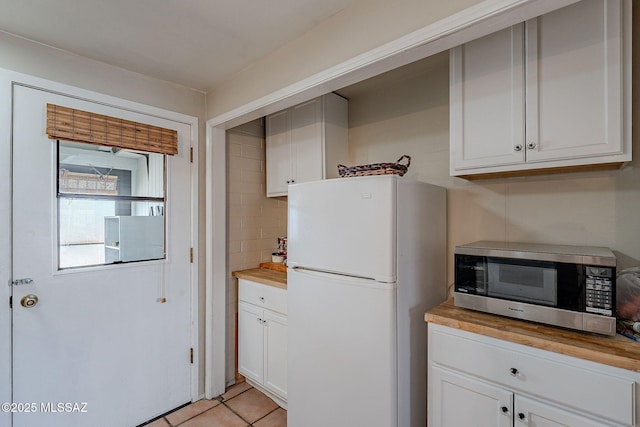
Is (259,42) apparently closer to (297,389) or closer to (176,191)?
(176,191)

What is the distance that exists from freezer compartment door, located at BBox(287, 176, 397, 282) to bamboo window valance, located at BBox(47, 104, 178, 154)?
1.05 metres

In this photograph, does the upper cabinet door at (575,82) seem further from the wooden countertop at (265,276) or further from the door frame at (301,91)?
the wooden countertop at (265,276)

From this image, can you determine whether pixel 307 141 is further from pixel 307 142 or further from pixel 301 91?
pixel 301 91

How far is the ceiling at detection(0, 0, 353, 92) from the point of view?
1401mm

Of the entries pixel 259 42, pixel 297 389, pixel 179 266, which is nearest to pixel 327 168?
pixel 259 42

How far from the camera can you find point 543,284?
1.25 meters

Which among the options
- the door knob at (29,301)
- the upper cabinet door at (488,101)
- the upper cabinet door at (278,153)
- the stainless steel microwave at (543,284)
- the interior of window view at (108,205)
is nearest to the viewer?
the stainless steel microwave at (543,284)

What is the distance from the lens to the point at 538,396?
1.14 metres

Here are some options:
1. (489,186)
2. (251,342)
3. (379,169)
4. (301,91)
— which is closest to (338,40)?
(301,91)

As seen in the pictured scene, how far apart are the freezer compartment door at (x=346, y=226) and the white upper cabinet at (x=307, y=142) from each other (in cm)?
55

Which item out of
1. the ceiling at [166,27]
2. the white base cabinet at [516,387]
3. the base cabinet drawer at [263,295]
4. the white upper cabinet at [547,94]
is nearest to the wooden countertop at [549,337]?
the white base cabinet at [516,387]

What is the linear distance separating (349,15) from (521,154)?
103 centimetres

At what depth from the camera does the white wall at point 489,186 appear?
138 centimetres

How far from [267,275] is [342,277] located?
0.94 metres
